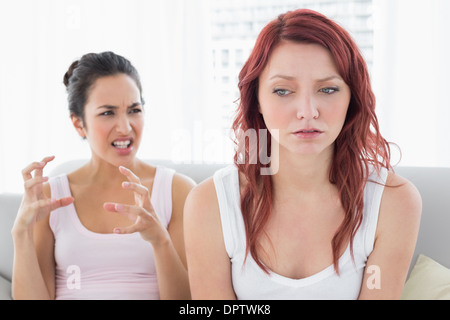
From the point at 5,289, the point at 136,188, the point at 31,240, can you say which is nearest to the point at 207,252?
the point at 136,188

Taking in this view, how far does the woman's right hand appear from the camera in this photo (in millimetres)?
1192

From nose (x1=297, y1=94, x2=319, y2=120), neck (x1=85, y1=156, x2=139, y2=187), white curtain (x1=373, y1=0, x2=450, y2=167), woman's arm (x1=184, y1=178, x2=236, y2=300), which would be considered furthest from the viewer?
white curtain (x1=373, y1=0, x2=450, y2=167)

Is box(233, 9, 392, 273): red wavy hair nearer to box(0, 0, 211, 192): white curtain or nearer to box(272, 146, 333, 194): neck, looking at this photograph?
box(272, 146, 333, 194): neck

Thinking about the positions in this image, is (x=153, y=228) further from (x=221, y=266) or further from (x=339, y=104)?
(x=339, y=104)

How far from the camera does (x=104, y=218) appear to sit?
142cm

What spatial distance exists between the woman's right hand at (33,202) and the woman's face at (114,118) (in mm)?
197

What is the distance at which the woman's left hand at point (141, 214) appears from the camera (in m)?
1.08

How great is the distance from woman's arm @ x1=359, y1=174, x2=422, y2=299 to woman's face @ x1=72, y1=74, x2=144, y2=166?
688 millimetres

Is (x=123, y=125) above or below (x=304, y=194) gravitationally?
above

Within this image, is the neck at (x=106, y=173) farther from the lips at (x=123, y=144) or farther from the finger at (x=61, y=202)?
the finger at (x=61, y=202)

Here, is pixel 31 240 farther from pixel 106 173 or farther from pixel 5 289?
pixel 5 289

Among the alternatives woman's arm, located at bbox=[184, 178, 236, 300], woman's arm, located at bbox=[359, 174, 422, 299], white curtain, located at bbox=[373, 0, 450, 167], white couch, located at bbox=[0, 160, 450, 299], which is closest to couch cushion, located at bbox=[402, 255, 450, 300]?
white couch, located at bbox=[0, 160, 450, 299]

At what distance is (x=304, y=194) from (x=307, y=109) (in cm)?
27

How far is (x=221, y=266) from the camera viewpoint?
1.13 meters
